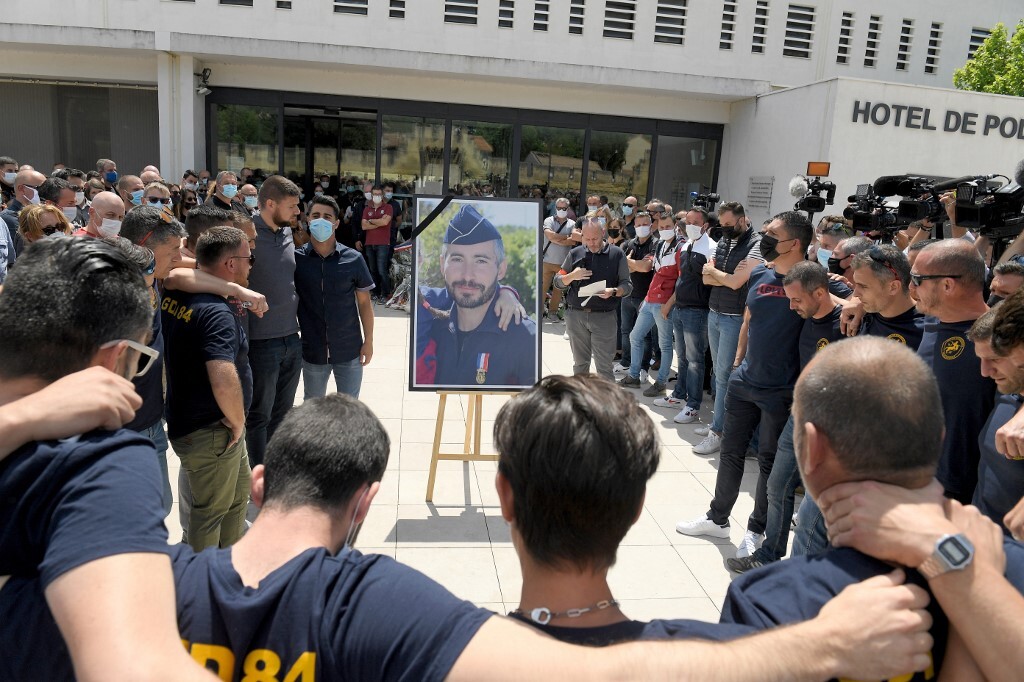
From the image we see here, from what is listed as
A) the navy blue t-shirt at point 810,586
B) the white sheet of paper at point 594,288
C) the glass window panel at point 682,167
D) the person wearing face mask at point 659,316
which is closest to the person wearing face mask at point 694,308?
the person wearing face mask at point 659,316

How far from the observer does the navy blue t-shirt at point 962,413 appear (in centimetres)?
294

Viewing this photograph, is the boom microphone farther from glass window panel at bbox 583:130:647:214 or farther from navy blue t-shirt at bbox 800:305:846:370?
glass window panel at bbox 583:130:647:214

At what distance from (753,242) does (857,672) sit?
538 centimetres

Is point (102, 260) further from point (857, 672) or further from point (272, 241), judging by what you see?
point (272, 241)

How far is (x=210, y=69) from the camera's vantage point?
14328 millimetres

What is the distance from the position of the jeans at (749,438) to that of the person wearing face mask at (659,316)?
3.00 meters

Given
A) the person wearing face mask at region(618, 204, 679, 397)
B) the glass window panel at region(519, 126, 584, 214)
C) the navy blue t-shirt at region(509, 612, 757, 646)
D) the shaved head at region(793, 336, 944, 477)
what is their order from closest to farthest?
the navy blue t-shirt at region(509, 612, 757, 646) < the shaved head at region(793, 336, 944, 477) < the person wearing face mask at region(618, 204, 679, 397) < the glass window panel at region(519, 126, 584, 214)

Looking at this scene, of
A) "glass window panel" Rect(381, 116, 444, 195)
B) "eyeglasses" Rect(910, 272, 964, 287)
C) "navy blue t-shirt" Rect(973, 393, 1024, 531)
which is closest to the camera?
"navy blue t-shirt" Rect(973, 393, 1024, 531)

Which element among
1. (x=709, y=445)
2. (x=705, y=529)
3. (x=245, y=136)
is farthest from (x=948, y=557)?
(x=245, y=136)

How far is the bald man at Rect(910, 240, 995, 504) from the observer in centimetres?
294

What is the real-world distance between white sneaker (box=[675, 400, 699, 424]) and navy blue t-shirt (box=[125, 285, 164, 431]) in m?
4.68

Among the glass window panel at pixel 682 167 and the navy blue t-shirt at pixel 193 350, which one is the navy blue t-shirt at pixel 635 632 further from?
the glass window panel at pixel 682 167

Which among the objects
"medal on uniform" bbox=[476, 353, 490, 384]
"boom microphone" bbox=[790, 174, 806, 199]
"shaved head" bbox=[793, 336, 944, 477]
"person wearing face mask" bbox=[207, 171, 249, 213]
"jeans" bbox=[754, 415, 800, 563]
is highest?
"boom microphone" bbox=[790, 174, 806, 199]

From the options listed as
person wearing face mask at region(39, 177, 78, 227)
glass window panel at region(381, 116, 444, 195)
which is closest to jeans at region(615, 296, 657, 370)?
person wearing face mask at region(39, 177, 78, 227)
